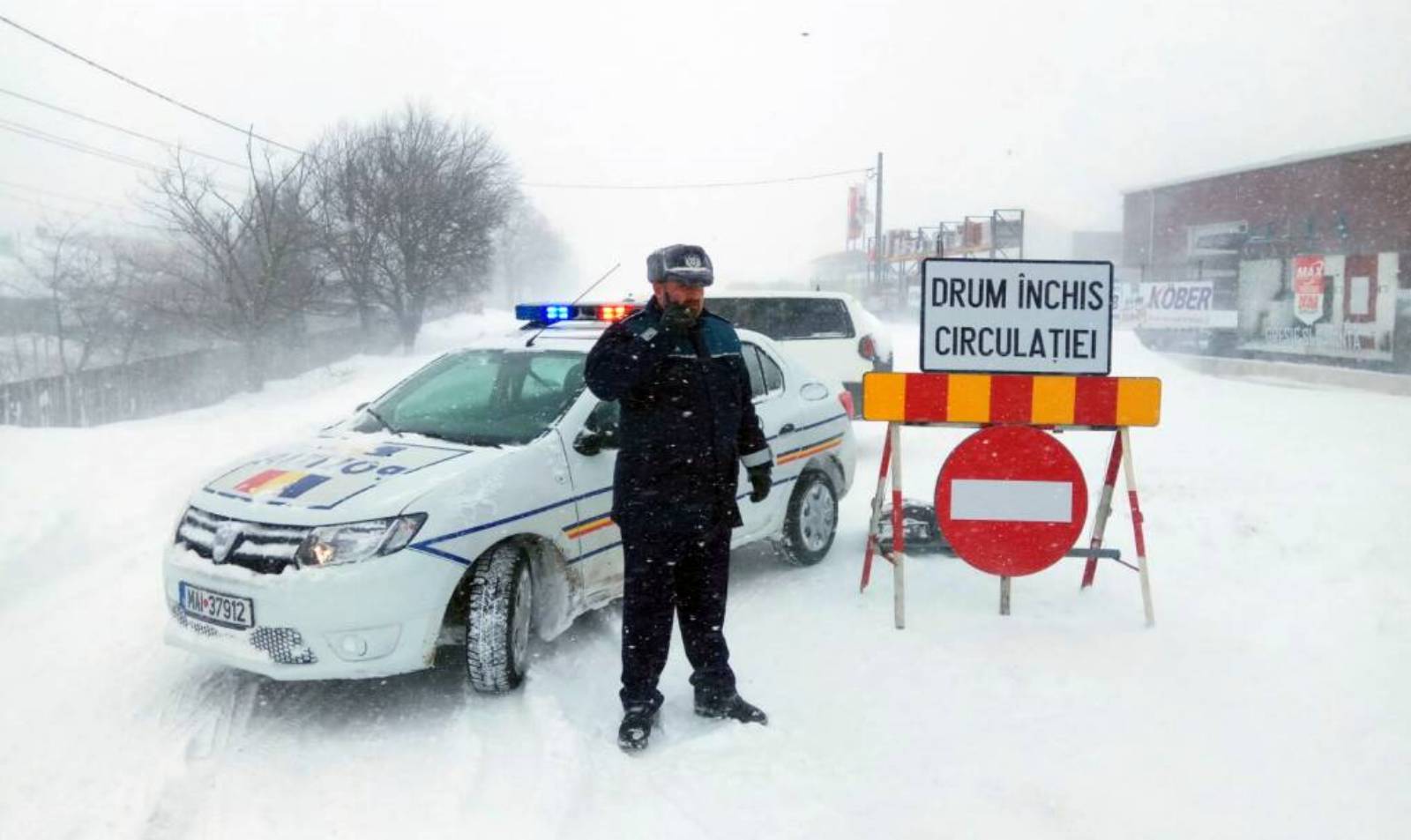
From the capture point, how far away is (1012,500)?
5.14 meters

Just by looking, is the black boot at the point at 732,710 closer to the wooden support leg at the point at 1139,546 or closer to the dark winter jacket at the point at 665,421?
the dark winter jacket at the point at 665,421

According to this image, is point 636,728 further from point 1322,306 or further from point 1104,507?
point 1322,306

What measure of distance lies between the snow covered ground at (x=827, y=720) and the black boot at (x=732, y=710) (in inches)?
4.0

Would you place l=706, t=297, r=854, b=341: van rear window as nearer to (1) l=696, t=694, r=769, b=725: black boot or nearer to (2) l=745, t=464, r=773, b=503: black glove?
(2) l=745, t=464, r=773, b=503: black glove

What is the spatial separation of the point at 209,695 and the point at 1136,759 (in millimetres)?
3693

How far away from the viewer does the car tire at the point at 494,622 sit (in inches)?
162

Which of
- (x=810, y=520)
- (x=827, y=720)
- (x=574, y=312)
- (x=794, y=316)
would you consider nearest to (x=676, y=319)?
(x=827, y=720)

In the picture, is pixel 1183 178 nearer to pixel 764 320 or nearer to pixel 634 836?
pixel 764 320

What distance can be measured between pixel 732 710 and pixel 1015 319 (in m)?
2.53

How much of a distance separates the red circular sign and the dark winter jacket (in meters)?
1.77

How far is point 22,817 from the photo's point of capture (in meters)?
3.30

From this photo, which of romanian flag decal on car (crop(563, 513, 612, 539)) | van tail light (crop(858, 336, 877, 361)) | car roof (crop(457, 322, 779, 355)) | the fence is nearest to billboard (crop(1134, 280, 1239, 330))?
van tail light (crop(858, 336, 877, 361))

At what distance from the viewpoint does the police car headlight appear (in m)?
3.84

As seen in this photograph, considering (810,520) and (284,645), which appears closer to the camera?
(284,645)
